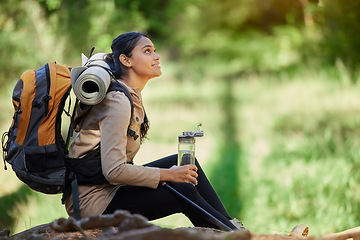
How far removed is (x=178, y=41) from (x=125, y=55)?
53.4 ft

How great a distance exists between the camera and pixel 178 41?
19.3 meters

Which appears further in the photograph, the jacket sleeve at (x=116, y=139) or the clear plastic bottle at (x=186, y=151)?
the clear plastic bottle at (x=186, y=151)

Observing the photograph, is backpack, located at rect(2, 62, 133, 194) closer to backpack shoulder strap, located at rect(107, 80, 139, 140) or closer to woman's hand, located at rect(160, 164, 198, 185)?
backpack shoulder strap, located at rect(107, 80, 139, 140)

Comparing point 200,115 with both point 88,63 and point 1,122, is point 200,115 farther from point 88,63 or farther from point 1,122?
point 88,63

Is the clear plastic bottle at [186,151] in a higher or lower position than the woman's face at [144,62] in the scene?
lower

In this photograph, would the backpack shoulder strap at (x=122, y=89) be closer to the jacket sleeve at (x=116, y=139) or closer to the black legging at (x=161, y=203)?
the jacket sleeve at (x=116, y=139)

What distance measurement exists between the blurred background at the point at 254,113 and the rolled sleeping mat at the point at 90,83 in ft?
4.74

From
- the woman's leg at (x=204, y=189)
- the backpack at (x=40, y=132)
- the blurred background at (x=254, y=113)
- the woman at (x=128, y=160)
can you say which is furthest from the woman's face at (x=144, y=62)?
the blurred background at (x=254, y=113)

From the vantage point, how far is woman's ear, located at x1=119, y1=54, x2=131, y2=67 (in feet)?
Result: 10.3

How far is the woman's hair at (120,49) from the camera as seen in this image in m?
3.13

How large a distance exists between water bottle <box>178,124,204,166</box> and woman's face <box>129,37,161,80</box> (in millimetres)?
344

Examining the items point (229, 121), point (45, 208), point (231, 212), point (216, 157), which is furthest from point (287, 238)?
point (229, 121)

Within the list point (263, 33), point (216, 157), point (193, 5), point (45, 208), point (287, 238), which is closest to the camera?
point (287, 238)

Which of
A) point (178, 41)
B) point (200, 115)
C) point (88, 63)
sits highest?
point (178, 41)
